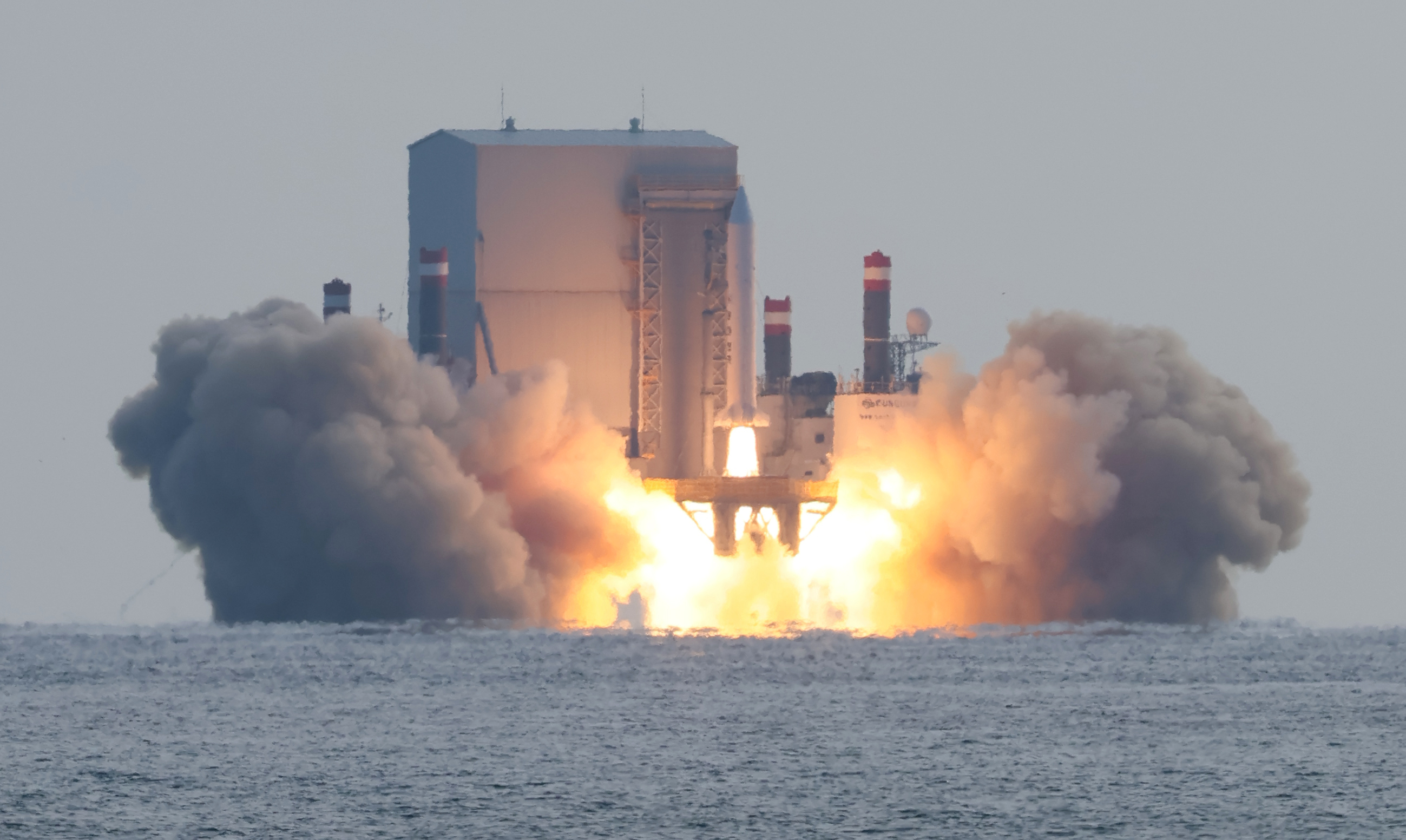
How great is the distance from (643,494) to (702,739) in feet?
94.2

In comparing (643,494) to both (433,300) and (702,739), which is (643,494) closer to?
(433,300)

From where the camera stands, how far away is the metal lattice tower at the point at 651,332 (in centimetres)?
10938

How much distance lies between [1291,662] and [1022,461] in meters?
12.8

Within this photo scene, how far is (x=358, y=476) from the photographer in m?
102

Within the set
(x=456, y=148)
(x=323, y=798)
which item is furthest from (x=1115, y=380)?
(x=323, y=798)

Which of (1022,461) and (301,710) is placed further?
(1022,461)

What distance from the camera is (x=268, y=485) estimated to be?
4058 inches

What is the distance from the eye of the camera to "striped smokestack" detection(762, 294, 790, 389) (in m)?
120

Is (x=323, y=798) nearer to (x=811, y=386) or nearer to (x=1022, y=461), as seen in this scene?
(x=1022, y=461)

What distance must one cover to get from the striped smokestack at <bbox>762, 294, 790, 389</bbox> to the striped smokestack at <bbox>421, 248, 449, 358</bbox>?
16800mm

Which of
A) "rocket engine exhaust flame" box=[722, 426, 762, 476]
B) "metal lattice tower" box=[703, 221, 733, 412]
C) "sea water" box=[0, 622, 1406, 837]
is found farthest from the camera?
"rocket engine exhaust flame" box=[722, 426, 762, 476]

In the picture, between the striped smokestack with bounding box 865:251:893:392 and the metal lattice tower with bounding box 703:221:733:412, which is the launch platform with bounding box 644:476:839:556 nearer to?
the metal lattice tower with bounding box 703:221:733:412

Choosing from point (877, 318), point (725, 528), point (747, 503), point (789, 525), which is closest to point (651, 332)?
point (747, 503)

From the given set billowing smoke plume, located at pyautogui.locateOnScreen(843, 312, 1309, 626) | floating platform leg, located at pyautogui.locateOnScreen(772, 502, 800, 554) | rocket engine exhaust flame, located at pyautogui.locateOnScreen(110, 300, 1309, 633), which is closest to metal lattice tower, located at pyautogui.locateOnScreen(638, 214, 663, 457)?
rocket engine exhaust flame, located at pyautogui.locateOnScreen(110, 300, 1309, 633)
